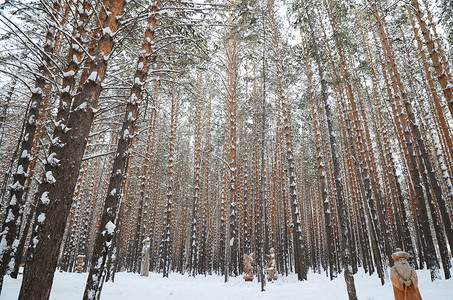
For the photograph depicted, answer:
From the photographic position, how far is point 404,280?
13.0 ft

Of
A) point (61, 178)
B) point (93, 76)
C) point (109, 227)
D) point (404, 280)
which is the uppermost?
point (93, 76)

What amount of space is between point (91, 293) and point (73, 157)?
2.45 m

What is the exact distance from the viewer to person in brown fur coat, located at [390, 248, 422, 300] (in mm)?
3895

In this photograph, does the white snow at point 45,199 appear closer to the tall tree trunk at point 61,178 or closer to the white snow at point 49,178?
the tall tree trunk at point 61,178

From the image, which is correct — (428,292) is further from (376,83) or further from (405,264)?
(376,83)

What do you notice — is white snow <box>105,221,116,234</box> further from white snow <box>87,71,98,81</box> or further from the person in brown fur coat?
the person in brown fur coat

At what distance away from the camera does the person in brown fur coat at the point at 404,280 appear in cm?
389

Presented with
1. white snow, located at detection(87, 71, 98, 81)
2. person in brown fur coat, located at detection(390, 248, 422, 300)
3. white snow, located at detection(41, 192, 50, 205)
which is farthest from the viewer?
white snow, located at detection(87, 71, 98, 81)

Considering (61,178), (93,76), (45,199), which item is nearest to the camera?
(61,178)

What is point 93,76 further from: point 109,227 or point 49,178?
point 109,227

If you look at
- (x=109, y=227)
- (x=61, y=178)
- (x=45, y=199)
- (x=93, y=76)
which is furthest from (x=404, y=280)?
(x=93, y=76)

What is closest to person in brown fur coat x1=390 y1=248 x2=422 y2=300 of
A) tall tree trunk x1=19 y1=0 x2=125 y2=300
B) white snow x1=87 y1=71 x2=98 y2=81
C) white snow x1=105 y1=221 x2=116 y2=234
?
white snow x1=105 y1=221 x2=116 y2=234

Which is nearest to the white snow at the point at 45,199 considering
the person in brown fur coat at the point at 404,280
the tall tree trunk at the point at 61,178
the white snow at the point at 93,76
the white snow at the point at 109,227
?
the tall tree trunk at the point at 61,178

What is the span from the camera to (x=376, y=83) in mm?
12891
